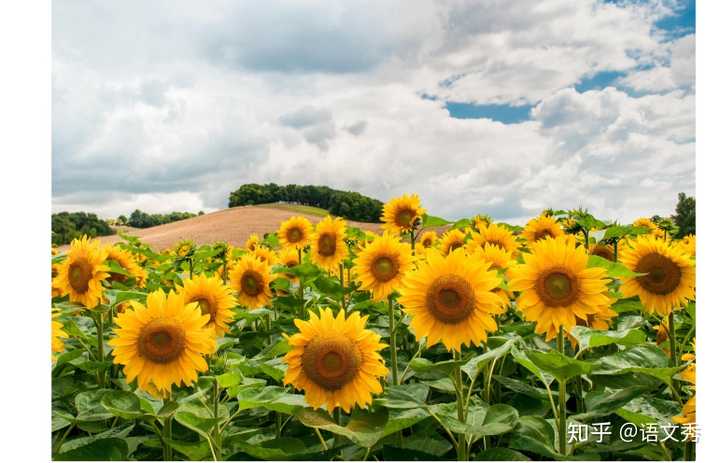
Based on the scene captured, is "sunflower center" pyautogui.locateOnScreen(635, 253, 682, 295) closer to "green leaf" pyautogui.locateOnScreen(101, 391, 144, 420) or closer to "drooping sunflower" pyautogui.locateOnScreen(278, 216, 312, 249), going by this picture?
"green leaf" pyautogui.locateOnScreen(101, 391, 144, 420)

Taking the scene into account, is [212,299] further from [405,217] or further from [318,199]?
[318,199]

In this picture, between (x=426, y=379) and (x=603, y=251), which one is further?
(x=603, y=251)

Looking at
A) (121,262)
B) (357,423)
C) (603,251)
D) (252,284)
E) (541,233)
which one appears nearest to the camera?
(357,423)

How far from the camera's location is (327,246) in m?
5.24

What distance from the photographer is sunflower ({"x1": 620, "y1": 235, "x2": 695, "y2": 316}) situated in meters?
3.20

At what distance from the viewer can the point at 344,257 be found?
206 inches

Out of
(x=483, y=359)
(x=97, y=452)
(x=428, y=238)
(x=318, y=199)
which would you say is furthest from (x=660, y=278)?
(x=318, y=199)

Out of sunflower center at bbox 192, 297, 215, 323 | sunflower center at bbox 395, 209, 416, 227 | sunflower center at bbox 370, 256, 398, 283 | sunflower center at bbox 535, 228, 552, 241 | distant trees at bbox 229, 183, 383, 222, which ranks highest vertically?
distant trees at bbox 229, 183, 383, 222

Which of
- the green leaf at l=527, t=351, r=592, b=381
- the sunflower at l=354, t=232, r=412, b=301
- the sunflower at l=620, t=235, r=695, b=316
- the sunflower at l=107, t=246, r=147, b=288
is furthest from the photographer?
the sunflower at l=107, t=246, r=147, b=288

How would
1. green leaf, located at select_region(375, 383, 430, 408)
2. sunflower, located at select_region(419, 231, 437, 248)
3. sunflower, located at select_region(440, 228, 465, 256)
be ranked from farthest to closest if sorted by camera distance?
sunflower, located at select_region(419, 231, 437, 248)
sunflower, located at select_region(440, 228, 465, 256)
green leaf, located at select_region(375, 383, 430, 408)

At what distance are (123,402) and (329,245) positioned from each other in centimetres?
276

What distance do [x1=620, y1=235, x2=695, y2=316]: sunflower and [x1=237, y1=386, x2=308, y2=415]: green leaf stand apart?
Answer: 1.98m

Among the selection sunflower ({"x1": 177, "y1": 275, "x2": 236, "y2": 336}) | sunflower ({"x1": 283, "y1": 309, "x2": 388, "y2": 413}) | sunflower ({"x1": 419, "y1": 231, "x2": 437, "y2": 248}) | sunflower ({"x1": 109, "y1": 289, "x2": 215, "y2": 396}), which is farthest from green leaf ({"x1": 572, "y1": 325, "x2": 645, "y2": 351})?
sunflower ({"x1": 419, "y1": 231, "x2": 437, "y2": 248})

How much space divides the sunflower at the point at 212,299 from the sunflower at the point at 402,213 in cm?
215
